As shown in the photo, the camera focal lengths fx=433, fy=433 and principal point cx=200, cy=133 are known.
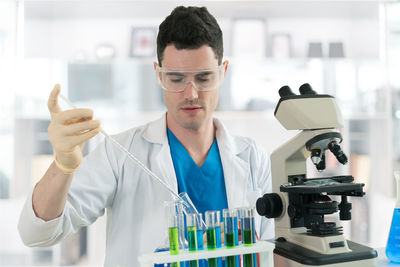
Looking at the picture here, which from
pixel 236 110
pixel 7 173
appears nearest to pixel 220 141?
pixel 236 110

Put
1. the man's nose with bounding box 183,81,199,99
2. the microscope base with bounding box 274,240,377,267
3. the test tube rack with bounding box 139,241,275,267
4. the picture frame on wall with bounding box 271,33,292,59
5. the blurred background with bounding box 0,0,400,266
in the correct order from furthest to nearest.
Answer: the picture frame on wall with bounding box 271,33,292,59, the blurred background with bounding box 0,0,400,266, the man's nose with bounding box 183,81,199,99, the microscope base with bounding box 274,240,377,267, the test tube rack with bounding box 139,241,275,267

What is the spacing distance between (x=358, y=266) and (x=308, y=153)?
12.2 inches

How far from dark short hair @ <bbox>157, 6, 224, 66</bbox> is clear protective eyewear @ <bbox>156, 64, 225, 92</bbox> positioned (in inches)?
3.6

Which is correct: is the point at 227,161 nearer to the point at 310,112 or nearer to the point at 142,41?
the point at 310,112

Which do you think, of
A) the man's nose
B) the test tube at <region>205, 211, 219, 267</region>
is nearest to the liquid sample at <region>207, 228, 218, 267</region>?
the test tube at <region>205, 211, 219, 267</region>

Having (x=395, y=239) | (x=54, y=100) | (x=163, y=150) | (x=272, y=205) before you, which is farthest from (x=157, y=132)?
(x=395, y=239)

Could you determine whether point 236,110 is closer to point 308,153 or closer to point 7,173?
point 7,173

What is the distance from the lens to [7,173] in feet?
10.3

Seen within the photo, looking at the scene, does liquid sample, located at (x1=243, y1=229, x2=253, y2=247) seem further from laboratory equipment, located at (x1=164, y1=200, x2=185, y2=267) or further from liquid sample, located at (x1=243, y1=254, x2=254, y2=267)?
laboratory equipment, located at (x1=164, y1=200, x2=185, y2=267)

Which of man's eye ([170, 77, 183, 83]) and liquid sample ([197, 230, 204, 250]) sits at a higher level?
man's eye ([170, 77, 183, 83])

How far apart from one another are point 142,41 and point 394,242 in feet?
8.00

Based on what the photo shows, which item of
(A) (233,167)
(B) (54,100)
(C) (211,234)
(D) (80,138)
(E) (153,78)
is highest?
(E) (153,78)

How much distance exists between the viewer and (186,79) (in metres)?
1.44

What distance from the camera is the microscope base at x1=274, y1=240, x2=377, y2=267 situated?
1000 mm
